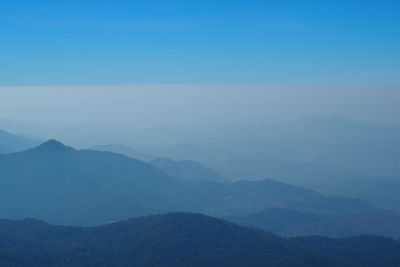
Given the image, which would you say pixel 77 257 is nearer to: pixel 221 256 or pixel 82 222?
pixel 221 256

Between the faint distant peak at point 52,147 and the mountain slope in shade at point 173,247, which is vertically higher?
the faint distant peak at point 52,147

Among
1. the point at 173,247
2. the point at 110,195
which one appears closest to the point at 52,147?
the point at 110,195

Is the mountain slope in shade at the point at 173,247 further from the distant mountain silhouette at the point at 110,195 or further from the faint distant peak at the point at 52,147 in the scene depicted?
the faint distant peak at the point at 52,147

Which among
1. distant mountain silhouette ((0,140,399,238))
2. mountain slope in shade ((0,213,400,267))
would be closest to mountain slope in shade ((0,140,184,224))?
distant mountain silhouette ((0,140,399,238))

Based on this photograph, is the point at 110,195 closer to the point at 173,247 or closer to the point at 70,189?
the point at 70,189

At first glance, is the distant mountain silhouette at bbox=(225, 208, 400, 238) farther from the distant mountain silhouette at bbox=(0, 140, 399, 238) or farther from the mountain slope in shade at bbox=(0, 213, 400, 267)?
the mountain slope in shade at bbox=(0, 213, 400, 267)

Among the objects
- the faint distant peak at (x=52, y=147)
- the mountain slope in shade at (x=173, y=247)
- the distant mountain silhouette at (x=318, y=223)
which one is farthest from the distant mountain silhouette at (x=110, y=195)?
the mountain slope in shade at (x=173, y=247)
